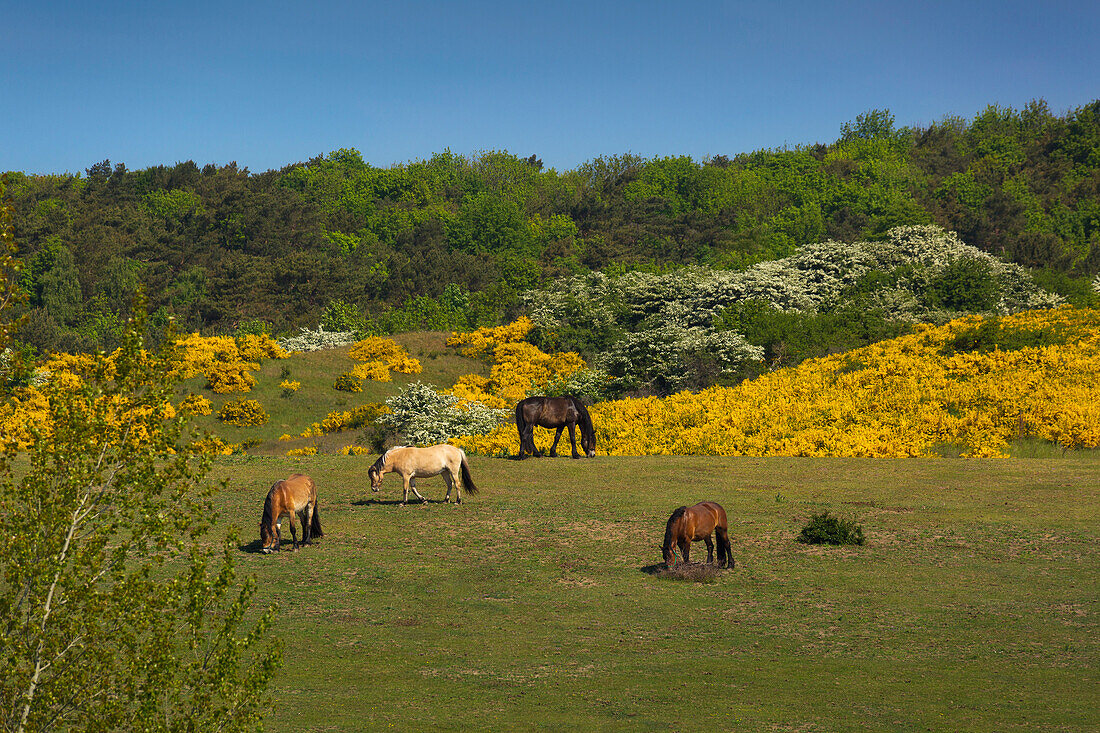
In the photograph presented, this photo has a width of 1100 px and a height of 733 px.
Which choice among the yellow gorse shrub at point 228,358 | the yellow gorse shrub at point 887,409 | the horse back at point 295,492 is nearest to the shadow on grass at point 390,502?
the horse back at point 295,492

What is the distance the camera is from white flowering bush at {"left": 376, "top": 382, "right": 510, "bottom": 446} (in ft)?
156

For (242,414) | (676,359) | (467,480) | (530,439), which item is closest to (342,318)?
(242,414)

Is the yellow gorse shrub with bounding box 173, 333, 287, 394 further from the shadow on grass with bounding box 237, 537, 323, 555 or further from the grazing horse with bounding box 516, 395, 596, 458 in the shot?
the shadow on grass with bounding box 237, 537, 323, 555

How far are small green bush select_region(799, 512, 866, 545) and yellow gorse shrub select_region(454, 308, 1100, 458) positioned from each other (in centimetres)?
1445

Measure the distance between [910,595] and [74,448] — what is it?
15.8 meters

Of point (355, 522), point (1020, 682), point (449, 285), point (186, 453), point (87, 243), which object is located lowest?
point (1020, 682)

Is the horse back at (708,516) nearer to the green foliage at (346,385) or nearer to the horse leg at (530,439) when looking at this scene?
the horse leg at (530,439)

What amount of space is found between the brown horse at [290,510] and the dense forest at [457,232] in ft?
212

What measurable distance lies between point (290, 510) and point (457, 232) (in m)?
153

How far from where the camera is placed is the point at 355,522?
25078 mm

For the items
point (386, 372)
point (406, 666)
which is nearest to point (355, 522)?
point (406, 666)

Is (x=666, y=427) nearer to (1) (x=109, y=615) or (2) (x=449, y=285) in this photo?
(1) (x=109, y=615)

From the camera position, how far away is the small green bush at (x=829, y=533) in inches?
914

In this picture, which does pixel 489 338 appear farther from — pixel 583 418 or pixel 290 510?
pixel 290 510
